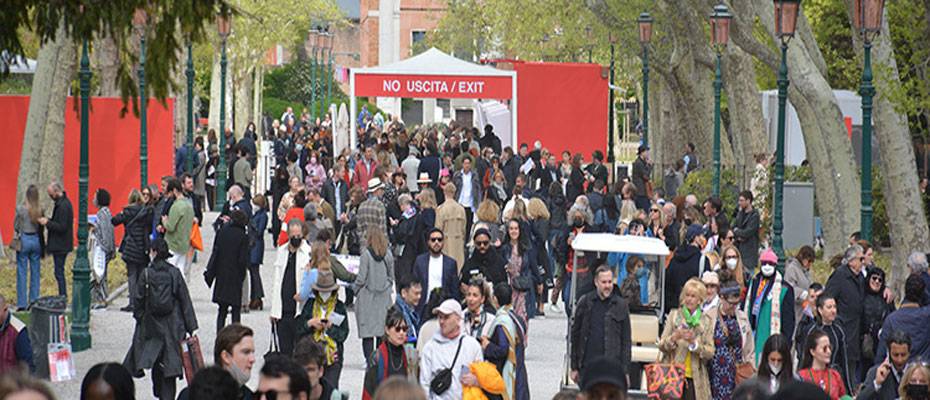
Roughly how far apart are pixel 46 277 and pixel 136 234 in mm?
5053

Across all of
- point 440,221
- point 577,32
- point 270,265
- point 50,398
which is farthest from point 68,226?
point 577,32

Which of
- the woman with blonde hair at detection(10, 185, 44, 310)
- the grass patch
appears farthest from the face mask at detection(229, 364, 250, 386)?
the grass patch

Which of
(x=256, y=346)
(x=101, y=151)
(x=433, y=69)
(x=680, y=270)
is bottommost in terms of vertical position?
(x=256, y=346)

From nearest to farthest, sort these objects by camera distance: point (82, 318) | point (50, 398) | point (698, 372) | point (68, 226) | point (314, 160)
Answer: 1. point (50, 398)
2. point (698, 372)
3. point (82, 318)
4. point (68, 226)
5. point (314, 160)

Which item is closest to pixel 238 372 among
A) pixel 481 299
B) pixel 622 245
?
pixel 481 299

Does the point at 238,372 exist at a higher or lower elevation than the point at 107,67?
lower

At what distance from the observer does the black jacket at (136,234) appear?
2133cm

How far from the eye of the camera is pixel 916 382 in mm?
11133

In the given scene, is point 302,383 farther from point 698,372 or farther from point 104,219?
point 104,219

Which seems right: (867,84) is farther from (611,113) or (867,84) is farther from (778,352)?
(611,113)

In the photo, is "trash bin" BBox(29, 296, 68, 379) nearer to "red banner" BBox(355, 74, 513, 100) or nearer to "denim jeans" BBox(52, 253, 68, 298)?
"denim jeans" BBox(52, 253, 68, 298)

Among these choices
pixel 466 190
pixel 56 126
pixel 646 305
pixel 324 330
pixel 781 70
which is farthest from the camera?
pixel 466 190

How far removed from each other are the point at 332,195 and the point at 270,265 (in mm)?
1402

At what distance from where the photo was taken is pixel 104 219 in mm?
22188
